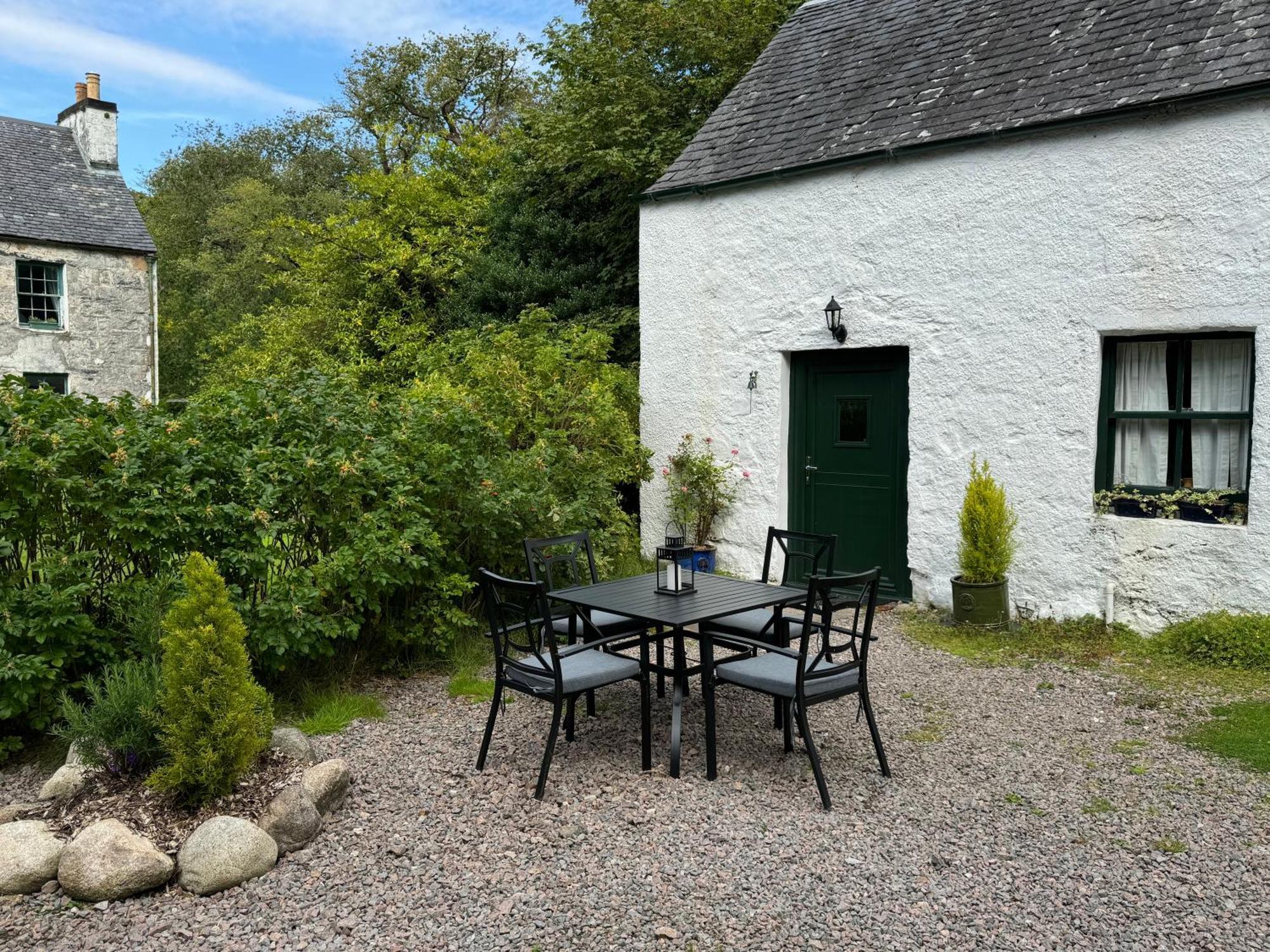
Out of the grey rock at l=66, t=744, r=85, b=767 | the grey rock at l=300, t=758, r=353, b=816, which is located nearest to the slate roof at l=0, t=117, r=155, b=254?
the grey rock at l=66, t=744, r=85, b=767

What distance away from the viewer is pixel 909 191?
8.02 m

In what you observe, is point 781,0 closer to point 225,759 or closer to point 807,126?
point 807,126

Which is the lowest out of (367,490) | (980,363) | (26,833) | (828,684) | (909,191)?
(26,833)

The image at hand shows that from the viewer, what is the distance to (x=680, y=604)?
4.94 m

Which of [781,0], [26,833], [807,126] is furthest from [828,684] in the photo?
[781,0]

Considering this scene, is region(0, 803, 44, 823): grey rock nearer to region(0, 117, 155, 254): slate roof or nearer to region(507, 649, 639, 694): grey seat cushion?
region(507, 649, 639, 694): grey seat cushion

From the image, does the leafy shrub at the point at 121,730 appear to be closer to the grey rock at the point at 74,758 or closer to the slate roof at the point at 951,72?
the grey rock at the point at 74,758

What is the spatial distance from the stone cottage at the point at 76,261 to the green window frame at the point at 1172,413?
59.2 feet

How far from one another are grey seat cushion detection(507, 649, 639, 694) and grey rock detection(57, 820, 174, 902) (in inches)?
69.2

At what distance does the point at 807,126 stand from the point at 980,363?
310 centimetres

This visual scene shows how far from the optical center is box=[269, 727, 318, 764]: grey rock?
14.6 ft

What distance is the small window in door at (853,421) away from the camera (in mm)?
8648

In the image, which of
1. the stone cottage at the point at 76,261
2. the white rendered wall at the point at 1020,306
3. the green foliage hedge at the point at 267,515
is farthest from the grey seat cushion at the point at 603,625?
the stone cottage at the point at 76,261

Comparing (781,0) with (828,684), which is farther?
(781,0)
